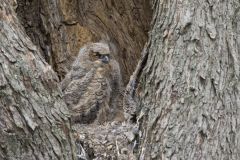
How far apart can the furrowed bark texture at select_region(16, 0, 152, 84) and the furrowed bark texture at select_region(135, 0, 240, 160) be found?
202 cm

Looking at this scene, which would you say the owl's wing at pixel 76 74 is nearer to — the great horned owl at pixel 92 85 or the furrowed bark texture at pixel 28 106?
the great horned owl at pixel 92 85

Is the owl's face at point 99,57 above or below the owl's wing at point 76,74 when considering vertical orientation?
above

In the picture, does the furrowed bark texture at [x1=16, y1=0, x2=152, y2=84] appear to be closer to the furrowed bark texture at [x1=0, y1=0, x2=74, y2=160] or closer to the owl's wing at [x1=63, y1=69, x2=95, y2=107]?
the owl's wing at [x1=63, y1=69, x2=95, y2=107]

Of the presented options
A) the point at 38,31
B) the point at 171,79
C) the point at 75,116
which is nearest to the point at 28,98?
the point at 171,79

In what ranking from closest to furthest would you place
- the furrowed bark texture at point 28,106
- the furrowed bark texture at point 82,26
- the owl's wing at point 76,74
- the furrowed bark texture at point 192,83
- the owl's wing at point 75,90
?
the furrowed bark texture at point 28,106 < the furrowed bark texture at point 192,83 < the owl's wing at point 75,90 < the owl's wing at point 76,74 < the furrowed bark texture at point 82,26

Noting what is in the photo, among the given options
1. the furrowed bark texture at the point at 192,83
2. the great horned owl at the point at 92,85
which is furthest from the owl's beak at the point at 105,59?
the furrowed bark texture at the point at 192,83

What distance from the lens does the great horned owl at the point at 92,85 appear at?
457 cm

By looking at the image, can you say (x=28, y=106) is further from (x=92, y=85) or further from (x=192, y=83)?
(x=92, y=85)

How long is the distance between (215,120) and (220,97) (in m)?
0.15

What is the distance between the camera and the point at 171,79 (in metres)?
3.33

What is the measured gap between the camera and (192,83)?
329cm

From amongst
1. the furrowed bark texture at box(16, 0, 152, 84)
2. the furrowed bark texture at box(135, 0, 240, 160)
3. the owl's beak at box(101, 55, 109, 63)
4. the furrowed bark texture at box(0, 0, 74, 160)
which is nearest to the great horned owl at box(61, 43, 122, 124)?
the owl's beak at box(101, 55, 109, 63)

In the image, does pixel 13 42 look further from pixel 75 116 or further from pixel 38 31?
pixel 38 31

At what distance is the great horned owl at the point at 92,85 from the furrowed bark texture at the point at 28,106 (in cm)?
149
